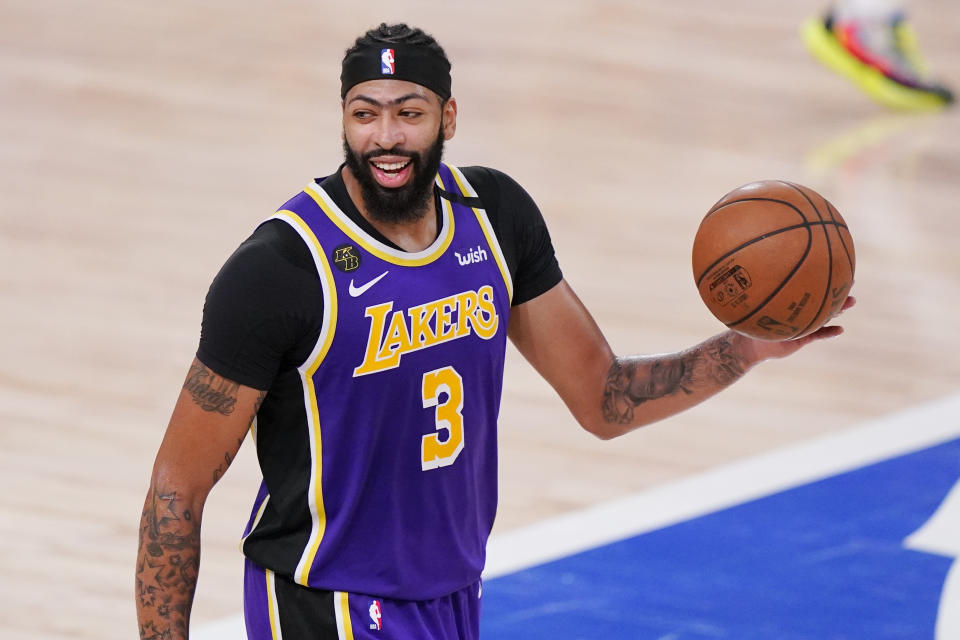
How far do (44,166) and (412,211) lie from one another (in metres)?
6.30

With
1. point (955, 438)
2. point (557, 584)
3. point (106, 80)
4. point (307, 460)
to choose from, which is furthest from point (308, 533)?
point (106, 80)

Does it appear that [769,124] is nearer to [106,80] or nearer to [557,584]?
[106,80]

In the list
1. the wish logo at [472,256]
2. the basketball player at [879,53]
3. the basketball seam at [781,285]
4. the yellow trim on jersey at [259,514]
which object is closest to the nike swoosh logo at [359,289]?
the wish logo at [472,256]

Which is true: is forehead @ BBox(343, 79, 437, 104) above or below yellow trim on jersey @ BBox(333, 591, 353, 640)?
above

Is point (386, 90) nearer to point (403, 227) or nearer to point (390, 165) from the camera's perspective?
point (390, 165)

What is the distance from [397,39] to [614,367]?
97 centimetres

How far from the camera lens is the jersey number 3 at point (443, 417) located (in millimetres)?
3082

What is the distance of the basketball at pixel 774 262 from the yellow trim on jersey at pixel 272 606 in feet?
3.74

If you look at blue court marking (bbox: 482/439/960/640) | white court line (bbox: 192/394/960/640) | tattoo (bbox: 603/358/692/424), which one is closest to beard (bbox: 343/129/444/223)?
tattoo (bbox: 603/358/692/424)

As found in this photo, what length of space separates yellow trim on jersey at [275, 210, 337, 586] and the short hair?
362 millimetres

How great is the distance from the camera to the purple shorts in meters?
3.11

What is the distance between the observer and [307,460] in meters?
3.06

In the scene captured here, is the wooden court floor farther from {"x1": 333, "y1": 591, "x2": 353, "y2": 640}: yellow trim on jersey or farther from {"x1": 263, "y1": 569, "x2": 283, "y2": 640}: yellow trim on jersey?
{"x1": 333, "y1": 591, "x2": 353, "y2": 640}: yellow trim on jersey

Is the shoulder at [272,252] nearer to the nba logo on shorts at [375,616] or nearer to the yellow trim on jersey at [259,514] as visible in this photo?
the yellow trim on jersey at [259,514]
